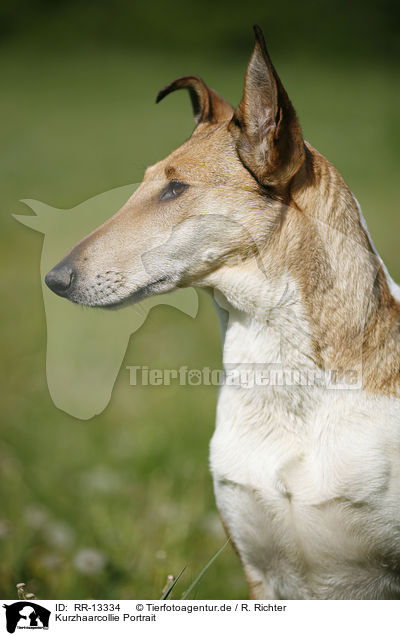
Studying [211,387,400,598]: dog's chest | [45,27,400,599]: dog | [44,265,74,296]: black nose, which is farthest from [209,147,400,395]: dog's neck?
[44,265,74,296]: black nose

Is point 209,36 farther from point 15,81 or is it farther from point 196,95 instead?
point 196,95

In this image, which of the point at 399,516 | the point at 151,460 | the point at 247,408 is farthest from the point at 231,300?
the point at 151,460

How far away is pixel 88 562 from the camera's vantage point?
5.93 ft

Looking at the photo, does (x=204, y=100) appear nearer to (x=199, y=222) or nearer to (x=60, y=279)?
(x=199, y=222)

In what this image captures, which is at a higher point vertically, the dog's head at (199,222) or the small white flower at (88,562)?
the dog's head at (199,222)

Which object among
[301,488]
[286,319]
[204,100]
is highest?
[204,100]

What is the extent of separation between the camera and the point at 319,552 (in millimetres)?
1298

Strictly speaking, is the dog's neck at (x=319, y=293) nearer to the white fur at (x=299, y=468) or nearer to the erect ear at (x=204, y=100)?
the white fur at (x=299, y=468)
